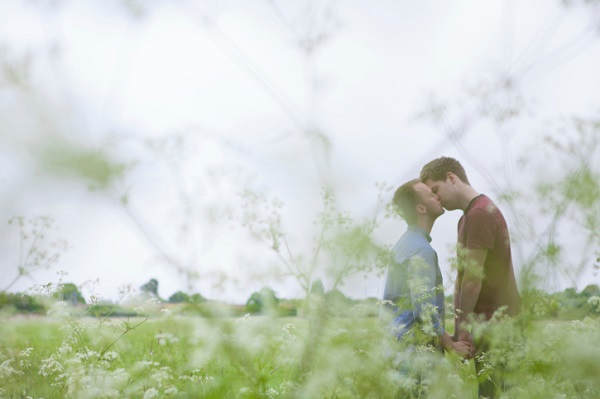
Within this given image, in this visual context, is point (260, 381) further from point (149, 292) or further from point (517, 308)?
point (517, 308)

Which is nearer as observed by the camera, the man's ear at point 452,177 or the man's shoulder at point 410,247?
the man's shoulder at point 410,247


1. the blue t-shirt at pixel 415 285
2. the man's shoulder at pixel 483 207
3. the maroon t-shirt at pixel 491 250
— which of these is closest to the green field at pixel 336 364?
the blue t-shirt at pixel 415 285

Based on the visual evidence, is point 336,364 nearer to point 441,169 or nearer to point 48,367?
point 441,169

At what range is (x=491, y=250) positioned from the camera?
122 inches

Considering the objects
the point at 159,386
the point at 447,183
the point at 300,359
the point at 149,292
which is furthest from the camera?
the point at 447,183

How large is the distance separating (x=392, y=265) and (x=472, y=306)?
45 cm

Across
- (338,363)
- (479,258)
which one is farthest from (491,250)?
(338,363)

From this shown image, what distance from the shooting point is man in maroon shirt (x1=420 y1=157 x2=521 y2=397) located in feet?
9.51

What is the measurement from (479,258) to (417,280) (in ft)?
1.88

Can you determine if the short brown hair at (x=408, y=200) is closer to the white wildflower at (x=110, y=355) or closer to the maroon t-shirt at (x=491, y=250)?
the maroon t-shirt at (x=491, y=250)

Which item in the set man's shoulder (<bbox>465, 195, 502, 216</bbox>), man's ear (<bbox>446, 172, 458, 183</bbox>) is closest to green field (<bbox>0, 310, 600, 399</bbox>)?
man's shoulder (<bbox>465, 195, 502, 216</bbox>)

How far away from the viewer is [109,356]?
306 cm

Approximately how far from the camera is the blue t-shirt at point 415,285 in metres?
2.54

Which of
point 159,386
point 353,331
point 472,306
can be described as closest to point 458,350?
point 472,306
